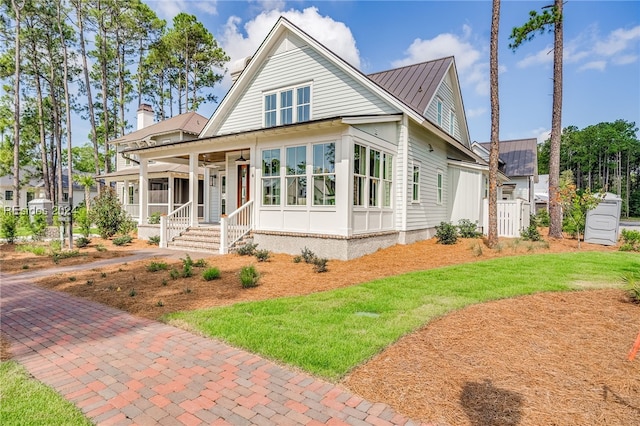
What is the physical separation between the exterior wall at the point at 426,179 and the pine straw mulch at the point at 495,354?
6163mm

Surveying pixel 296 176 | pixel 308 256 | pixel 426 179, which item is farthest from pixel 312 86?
pixel 308 256

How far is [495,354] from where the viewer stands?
145 inches

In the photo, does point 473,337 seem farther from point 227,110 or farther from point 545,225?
point 545,225

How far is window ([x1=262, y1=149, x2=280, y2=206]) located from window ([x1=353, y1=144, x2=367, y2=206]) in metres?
2.56

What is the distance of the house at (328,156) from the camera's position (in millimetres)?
9859

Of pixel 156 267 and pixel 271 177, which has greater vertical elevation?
pixel 271 177

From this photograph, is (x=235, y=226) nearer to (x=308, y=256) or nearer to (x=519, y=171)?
(x=308, y=256)

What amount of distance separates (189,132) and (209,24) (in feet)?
53.3

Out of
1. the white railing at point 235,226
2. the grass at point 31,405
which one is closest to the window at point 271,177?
the white railing at point 235,226

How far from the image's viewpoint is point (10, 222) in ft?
45.3

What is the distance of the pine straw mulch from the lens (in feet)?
9.01

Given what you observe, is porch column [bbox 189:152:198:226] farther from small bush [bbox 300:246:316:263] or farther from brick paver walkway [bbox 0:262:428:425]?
brick paver walkway [bbox 0:262:428:425]

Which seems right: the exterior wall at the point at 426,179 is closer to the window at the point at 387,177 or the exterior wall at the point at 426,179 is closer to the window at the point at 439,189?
the window at the point at 439,189

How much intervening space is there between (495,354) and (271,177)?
854 centimetres
